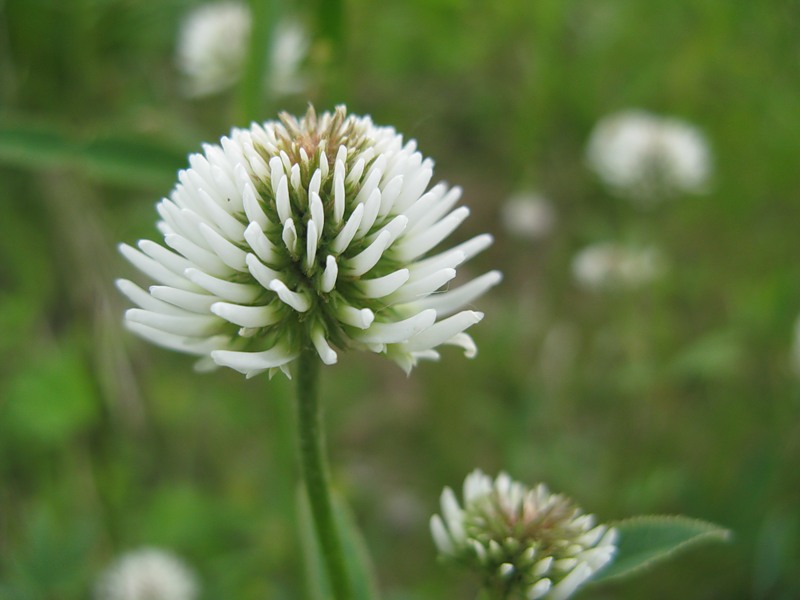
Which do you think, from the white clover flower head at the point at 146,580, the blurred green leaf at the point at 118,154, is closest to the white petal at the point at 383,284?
the blurred green leaf at the point at 118,154

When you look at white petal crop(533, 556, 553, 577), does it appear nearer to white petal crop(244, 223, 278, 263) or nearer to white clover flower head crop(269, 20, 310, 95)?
white petal crop(244, 223, 278, 263)

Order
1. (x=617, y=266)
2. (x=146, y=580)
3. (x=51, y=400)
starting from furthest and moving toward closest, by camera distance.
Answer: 1. (x=617, y=266)
2. (x=51, y=400)
3. (x=146, y=580)

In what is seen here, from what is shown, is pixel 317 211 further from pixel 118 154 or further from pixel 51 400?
pixel 51 400

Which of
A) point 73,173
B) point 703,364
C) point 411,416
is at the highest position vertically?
point 73,173

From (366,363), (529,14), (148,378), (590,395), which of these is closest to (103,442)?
(148,378)

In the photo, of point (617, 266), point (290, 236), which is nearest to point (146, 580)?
point (290, 236)

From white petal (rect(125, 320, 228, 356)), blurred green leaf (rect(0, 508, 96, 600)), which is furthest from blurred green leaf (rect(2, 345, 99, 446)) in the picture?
white petal (rect(125, 320, 228, 356))

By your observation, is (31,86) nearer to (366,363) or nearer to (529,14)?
(366,363)
